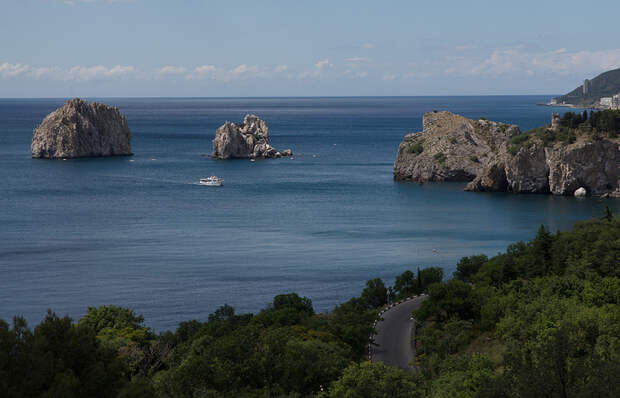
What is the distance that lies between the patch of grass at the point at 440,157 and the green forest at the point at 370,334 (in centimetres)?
6008

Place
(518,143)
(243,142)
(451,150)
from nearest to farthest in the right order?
(518,143) < (451,150) < (243,142)

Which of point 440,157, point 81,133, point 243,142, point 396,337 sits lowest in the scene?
point 396,337

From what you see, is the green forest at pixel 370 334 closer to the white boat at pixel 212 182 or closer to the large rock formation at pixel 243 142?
the white boat at pixel 212 182

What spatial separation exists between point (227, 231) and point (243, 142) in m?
79.1

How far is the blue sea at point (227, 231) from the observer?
56.4 m

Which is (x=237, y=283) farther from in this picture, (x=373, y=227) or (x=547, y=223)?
(x=547, y=223)

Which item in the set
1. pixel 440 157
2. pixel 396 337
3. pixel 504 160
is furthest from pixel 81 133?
pixel 396 337

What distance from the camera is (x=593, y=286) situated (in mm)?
42938

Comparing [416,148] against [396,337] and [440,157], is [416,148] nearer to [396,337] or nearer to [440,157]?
[440,157]

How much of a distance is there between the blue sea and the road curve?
8038 mm

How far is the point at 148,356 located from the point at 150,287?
67.6 feet

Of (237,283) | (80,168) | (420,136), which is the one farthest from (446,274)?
(80,168)

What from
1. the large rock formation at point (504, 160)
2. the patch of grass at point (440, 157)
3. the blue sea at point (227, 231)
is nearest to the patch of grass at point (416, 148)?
the large rock formation at point (504, 160)

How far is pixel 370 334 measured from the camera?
40.8 m
